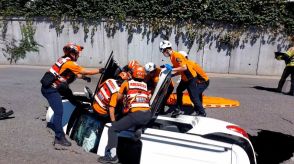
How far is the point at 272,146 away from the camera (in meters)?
6.70

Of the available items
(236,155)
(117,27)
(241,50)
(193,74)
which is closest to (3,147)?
(236,155)

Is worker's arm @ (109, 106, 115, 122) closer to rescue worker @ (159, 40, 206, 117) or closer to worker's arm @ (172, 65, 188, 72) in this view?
worker's arm @ (172, 65, 188, 72)

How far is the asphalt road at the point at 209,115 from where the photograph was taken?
5.21 m

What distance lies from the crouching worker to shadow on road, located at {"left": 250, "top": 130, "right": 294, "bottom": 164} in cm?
230

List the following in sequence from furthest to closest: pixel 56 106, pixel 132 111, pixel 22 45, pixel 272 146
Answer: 1. pixel 22 45
2. pixel 272 146
3. pixel 56 106
4. pixel 132 111

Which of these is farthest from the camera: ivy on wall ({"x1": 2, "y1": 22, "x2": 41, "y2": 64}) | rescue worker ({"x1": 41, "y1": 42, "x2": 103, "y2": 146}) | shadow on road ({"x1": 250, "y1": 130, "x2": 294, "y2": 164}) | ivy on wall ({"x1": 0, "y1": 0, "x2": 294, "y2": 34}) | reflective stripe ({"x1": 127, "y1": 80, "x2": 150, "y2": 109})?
ivy on wall ({"x1": 2, "y1": 22, "x2": 41, "y2": 64})

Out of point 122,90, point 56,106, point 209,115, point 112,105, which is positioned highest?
point 122,90

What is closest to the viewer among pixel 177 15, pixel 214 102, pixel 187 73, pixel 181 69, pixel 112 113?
pixel 112 113

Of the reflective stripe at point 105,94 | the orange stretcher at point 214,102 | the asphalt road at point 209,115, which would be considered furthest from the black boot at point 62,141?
the orange stretcher at point 214,102

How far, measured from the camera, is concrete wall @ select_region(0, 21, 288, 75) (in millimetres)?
14297

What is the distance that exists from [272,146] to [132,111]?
319cm

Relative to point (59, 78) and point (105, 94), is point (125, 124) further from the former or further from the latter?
point (59, 78)

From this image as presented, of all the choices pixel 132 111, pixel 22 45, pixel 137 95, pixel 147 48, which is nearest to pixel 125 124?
pixel 132 111

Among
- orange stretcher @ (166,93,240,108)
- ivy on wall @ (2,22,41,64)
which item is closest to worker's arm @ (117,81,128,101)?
orange stretcher @ (166,93,240,108)
